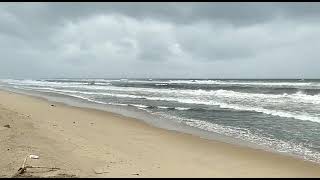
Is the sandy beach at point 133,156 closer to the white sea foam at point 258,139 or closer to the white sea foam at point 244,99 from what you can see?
the white sea foam at point 258,139

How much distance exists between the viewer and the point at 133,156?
31.1ft

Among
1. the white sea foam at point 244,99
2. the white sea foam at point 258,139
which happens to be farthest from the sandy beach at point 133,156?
the white sea foam at point 244,99

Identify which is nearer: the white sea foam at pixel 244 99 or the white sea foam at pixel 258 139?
the white sea foam at pixel 258 139

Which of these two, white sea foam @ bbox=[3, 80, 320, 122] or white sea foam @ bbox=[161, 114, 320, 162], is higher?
white sea foam @ bbox=[3, 80, 320, 122]

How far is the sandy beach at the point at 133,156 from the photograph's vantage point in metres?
7.56

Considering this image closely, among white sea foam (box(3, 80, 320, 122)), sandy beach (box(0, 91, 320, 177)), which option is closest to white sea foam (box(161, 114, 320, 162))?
sandy beach (box(0, 91, 320, 177))

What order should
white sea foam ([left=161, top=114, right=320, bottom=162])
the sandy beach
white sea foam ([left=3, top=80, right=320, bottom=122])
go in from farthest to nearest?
white sea foam ([left=3, top=80, right=320, bottom=122]), white sea foam ([left=161, top=114, right=320, bottom=162]), the sandy beach

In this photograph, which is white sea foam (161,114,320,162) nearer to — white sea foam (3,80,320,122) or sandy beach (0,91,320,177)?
sandy beach (0,91,320,177)

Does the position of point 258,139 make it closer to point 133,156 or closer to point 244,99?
point 133,156

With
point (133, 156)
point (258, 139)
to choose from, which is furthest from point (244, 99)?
point (133, 156)

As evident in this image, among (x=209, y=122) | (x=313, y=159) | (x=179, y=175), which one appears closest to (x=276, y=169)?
(x=313, y=159)

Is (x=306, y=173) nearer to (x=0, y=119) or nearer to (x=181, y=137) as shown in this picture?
(x=181, y=137)

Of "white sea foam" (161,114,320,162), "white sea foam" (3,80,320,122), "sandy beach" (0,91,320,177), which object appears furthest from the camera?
"white sea foam" (3,80,320,122)

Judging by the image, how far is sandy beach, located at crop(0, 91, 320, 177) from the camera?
298 inches
